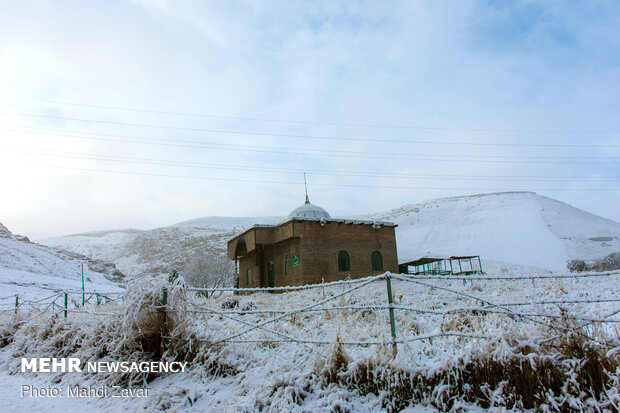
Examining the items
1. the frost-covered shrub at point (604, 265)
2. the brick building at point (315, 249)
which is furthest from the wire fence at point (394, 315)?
the frost-covered shrub at point (604, 265)

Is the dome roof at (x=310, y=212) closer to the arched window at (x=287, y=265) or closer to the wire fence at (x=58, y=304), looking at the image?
the arched window at (x=287, y=265)

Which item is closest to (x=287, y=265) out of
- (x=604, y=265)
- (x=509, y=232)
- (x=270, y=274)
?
(x=270, y=274)

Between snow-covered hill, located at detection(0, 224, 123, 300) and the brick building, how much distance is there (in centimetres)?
1241

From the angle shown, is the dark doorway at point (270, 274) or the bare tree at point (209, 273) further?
the bare tree at point (209, 273)

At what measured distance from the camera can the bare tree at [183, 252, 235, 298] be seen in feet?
135

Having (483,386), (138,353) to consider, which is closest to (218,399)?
(138,353)

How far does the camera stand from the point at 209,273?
42.2 m

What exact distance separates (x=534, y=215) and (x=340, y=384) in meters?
77.2

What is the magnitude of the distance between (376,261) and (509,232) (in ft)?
147

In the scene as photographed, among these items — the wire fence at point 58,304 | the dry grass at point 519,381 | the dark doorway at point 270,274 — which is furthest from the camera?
the dark doorway at point 270,274

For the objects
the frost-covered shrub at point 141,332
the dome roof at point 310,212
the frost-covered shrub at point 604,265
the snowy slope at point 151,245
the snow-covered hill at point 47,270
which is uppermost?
the snowy slope at point 151,245

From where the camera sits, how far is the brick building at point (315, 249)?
80.5ft

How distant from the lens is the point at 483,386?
375 cm

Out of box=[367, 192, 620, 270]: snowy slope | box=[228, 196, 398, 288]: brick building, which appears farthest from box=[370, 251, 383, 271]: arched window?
box=[367, 192, 620, 270]: snowy slope
